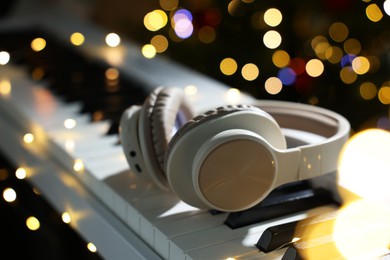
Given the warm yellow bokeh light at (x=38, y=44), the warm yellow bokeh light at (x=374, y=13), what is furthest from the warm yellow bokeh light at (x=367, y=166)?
the warm yellow bokeh light at (x=38, y=44)

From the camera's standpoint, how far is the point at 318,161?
107 cm

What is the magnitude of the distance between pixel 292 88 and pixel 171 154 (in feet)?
A: 4.85

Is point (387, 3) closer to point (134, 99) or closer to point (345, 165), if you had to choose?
point (134, 99)

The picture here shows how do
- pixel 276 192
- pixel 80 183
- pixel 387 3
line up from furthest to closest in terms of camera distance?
pixel 387 3, pixel 80 183, pixel 276 192

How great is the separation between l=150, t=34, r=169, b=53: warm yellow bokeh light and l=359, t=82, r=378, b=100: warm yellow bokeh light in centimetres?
76

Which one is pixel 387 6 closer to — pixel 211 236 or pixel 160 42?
pixel 160 42

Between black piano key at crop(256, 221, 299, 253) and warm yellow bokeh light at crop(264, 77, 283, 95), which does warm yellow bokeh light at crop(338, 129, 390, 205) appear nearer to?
black piano key at crop(256, 221, 299, 253)

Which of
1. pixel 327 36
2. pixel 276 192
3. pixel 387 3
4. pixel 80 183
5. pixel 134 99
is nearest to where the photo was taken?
pixel 276 192

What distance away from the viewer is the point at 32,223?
1.97 meters

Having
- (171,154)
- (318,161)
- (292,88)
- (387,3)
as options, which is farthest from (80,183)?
(292,88)

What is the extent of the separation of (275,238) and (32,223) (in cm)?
116

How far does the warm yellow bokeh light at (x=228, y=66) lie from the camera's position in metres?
2.48

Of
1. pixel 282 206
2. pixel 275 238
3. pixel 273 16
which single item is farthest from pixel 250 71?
pixel 275 238

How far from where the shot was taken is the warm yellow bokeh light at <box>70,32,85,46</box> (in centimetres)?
215
